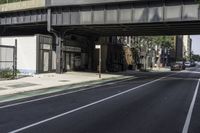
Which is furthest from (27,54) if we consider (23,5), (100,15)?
(100,15)

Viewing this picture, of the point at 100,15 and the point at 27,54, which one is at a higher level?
the point at 100,15

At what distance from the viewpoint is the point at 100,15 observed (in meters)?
41.8

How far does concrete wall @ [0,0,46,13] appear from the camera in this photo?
46138 millimetres

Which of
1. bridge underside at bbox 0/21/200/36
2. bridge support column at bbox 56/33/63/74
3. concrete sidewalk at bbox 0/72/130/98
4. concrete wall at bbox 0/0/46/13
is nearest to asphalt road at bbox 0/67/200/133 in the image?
concrete sidewalk at bbox 0/72/130/98

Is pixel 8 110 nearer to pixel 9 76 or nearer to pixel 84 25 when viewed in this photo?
pixel 9 76

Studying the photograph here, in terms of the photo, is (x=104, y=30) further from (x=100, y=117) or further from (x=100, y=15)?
(x=100, y=117)

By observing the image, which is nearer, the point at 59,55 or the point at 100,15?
the point at 100,15

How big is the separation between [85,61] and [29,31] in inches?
396

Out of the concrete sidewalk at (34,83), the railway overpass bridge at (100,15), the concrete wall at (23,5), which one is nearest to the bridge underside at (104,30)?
the railway overpass bridge at (100,15)

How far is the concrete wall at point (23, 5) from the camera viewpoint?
151ft

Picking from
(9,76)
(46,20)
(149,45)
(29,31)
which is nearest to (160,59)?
(149,45)

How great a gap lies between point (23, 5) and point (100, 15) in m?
11.4

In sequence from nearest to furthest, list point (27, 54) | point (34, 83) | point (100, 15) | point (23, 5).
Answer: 1. point (34, 83)
2. point (100, 15)
3. point (27, 54)
4. point (23, 5)

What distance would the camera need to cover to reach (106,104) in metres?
16.3
